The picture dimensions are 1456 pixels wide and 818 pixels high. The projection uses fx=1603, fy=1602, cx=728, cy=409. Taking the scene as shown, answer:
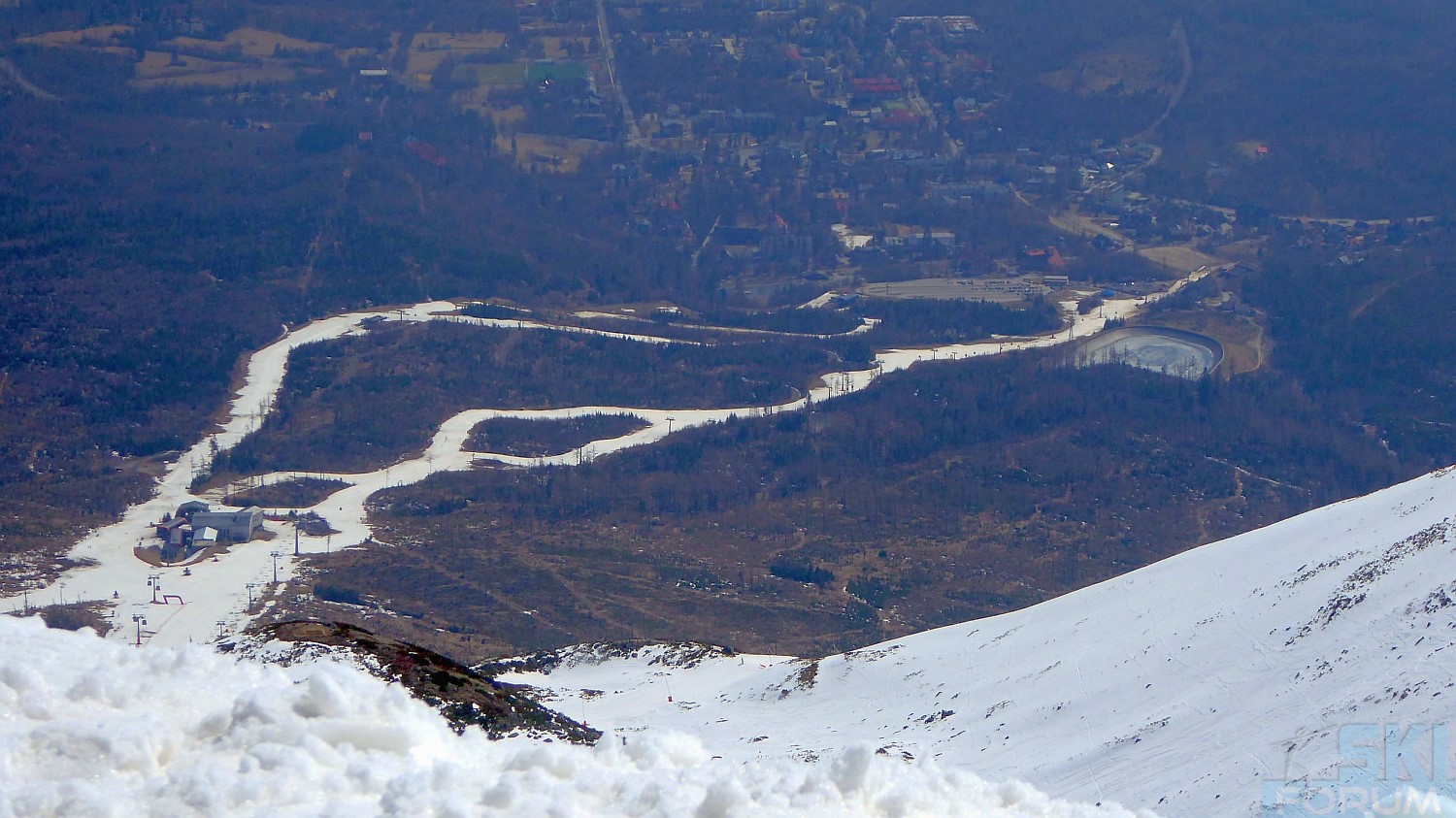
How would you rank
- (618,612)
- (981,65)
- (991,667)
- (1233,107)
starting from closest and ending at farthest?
(991,667) < (618,612) < (1233,107) < (981,65)

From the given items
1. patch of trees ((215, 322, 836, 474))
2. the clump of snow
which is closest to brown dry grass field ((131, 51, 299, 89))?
patch of trees ((215, 322, 836, 474))

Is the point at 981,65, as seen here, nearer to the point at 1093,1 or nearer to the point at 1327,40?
the point at 1093,1

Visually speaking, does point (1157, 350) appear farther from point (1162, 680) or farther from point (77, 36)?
point (77, 36)

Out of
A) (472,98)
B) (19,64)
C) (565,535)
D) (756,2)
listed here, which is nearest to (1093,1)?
(756,2)

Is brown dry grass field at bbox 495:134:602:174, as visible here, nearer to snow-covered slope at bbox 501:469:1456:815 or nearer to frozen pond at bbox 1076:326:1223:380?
frozen pond at bbox 1076:326:1223:380

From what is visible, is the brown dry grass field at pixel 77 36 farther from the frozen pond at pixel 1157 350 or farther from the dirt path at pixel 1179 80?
the frozen pond at pixel 1157 350
